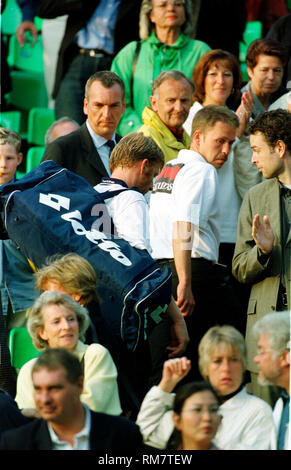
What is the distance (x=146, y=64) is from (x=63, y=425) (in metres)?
3.94

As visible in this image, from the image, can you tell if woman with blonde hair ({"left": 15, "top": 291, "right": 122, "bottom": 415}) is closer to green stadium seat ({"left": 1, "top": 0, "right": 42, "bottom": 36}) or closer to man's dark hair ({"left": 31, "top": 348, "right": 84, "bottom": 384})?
man's dark hair ({"left": 31, "top": 348, "right": 84, "bottom": 384})

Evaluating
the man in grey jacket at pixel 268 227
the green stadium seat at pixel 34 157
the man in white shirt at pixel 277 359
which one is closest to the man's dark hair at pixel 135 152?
the man in grey jacket at pixel 268 227

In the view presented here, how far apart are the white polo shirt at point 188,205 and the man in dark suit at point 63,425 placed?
5.47 feet

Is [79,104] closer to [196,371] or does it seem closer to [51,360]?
[196,371]

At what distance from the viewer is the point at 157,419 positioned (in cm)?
407

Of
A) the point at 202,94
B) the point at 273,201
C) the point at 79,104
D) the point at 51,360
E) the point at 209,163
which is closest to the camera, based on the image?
the point at 51,360

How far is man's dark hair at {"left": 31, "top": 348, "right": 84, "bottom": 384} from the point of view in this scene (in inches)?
152

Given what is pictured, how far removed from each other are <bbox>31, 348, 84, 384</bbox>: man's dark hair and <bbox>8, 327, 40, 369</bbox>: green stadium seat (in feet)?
5.45

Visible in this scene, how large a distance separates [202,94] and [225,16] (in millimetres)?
1617

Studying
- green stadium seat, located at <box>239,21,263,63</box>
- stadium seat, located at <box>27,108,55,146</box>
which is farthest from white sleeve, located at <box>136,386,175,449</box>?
green stadium seat, located at <box>239,21,263,63</box>

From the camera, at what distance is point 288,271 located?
509cm

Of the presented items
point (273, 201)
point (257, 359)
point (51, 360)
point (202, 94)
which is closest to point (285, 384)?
point (257, 359)

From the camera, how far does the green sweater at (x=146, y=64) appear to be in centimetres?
716

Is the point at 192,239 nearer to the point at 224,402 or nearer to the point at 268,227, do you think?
the point at 268,227
